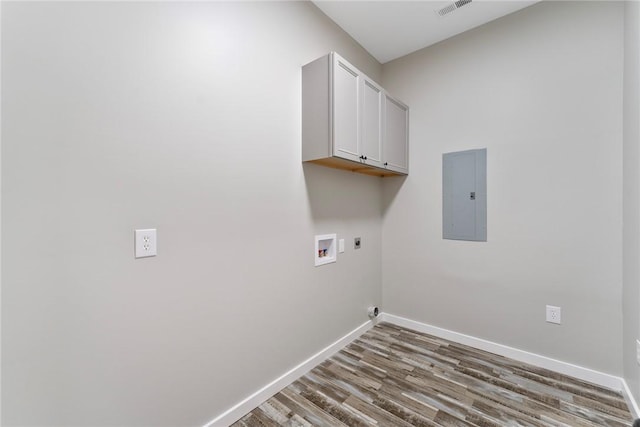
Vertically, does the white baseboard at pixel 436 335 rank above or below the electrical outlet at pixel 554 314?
below

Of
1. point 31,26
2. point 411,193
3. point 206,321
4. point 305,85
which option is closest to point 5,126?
point 31,26

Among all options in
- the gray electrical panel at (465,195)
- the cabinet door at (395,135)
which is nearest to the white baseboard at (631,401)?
the gray electrical panel at (465,195)

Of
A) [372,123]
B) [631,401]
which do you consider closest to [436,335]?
[631,401]

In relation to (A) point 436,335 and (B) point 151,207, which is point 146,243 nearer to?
(B) point 151,207

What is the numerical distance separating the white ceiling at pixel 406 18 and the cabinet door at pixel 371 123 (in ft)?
1.89

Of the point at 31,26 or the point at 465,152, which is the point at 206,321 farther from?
the point at 465,152

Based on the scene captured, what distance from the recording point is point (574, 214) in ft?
6.48

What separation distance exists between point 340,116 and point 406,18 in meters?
1.19

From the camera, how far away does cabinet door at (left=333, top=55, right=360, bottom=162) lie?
186 centimetres

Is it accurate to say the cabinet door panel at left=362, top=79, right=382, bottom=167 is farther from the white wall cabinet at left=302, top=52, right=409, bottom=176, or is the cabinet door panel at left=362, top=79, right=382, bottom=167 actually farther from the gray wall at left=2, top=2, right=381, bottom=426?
the gray wall at left=2, top=2, right=381, bottom=426

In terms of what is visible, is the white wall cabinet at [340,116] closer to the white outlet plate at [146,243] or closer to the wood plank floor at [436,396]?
the white outlet plate at [146,243]

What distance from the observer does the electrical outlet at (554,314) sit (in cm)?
205

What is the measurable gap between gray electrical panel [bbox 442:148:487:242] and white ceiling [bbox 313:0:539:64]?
1112mm

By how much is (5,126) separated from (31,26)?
38 centimetres
